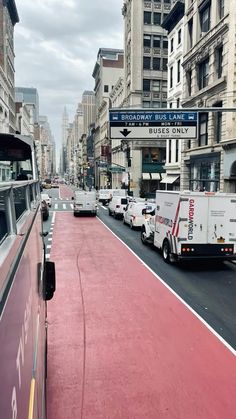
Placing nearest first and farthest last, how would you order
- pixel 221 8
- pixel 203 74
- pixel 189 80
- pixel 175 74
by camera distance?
pixel 221 8 < pixel 203 74 < pixel 189 80 < pixel 175 74

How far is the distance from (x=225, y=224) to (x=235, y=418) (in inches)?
347

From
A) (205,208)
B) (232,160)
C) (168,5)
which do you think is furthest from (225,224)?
(168,5)

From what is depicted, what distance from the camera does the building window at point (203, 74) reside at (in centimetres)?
3206

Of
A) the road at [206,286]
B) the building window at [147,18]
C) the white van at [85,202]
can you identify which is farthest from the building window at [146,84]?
the road at [206,286]

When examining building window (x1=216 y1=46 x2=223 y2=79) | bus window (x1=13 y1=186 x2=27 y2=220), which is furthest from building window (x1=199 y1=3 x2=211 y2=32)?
bus window (x1=13 y1=186 x2=27 y2=220)

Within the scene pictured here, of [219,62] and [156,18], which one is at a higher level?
[156,18]

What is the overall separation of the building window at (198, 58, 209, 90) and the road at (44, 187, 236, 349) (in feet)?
68.7

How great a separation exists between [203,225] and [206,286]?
2584 mm

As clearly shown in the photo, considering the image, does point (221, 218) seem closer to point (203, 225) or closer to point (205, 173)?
point (203, 225)

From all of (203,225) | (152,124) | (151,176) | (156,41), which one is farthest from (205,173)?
(156,41)

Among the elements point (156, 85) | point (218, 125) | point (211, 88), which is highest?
point (156, 85)

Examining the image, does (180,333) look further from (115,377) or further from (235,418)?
(235,418)

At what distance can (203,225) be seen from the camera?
42.8 feet

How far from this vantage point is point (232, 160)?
88.5ft
